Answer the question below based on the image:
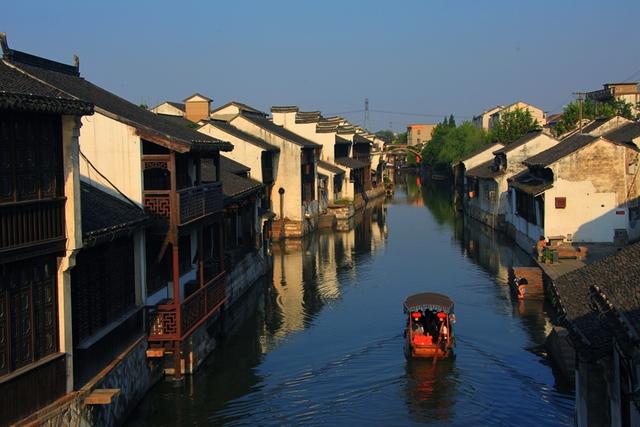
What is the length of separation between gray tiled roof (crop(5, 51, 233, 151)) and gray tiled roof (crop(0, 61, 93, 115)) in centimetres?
481

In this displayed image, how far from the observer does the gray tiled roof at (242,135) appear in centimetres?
4969

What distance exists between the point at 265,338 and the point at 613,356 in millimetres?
17681

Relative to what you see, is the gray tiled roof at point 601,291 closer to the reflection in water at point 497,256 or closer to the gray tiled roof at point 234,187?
the reflection in water at point 497,256

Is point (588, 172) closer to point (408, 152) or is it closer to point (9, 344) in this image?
point (9, 344)

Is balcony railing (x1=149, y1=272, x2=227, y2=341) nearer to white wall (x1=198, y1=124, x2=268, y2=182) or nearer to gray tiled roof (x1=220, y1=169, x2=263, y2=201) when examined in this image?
gray tiled roof (x1=220, y1=169, x2=263, y2=201)

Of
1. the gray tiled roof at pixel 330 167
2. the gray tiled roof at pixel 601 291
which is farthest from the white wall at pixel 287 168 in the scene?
the gray tiled roof at pixel 601 291

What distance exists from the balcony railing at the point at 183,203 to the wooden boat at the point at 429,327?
7.46 meters

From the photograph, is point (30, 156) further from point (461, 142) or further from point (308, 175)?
point (461, 142)

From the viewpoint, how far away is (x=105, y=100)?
23.8 m

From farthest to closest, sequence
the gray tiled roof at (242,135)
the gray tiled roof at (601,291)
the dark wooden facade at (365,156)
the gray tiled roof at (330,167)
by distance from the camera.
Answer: the dark wooden facade at (365,156)
the gray tiled roof at (330,167)
the gray tiled roof at (242,135)
the gray tiled roof at (601,291)

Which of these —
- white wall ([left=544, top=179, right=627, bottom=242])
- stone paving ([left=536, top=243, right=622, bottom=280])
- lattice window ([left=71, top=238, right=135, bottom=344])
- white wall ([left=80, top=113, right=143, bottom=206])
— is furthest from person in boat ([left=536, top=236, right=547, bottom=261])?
lattice window ([left=71, top=238, right=135, bottom=344])

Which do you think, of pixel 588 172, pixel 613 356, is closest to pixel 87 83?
pixel 613 356

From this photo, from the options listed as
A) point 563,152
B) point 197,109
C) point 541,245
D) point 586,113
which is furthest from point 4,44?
point 586,113

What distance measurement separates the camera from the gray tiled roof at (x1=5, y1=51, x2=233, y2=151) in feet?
67.6
